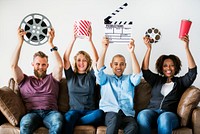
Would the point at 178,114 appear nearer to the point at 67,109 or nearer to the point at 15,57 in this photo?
the point at 67,109

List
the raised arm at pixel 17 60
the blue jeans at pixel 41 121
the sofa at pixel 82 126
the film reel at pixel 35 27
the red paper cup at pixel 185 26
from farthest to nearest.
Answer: the film reel at pixel 35 27, the raised arm at pixel 17 60, the red paper cup at pixel 185 26, the sofa at pixel 82 126, the blue jeans at pixel 41 121

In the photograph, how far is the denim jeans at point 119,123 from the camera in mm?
2666

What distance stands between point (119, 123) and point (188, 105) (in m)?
0.72

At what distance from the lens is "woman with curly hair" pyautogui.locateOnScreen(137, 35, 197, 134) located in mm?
2748

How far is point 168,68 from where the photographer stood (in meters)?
3.15

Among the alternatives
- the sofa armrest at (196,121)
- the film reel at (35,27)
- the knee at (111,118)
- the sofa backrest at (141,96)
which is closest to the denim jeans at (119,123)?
the knee at (111,118)

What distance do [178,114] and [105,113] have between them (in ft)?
2.42

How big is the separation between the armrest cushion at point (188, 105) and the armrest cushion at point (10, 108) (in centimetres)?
159

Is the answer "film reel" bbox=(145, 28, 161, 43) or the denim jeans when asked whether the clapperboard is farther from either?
the denim jeans

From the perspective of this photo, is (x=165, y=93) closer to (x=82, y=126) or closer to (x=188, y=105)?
(x=188, y=105)

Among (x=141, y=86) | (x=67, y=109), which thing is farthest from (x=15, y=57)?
(x=141, y=86)

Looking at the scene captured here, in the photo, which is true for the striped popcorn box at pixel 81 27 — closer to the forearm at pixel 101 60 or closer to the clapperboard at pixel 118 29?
the forearm at pixel 101 60

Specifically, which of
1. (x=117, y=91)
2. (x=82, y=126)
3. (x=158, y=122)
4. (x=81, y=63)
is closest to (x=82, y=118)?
(x=82, y=126)

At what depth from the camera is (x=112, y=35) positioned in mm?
3553
